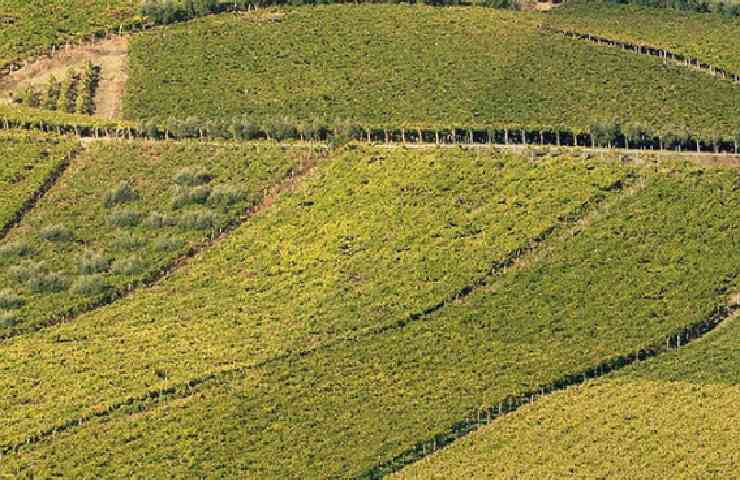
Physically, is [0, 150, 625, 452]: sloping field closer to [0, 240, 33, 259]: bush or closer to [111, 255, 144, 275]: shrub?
[111, 255, 144, 275]: shrub

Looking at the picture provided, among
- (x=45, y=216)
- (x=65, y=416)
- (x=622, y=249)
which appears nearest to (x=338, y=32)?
(x=45, y=216)

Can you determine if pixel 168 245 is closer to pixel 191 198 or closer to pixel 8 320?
pixel 191 198

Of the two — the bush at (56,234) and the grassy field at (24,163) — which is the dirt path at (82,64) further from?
the bush at (56,234)

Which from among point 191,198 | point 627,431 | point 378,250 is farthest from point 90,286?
point 627,431

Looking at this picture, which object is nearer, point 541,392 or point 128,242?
point 541,392

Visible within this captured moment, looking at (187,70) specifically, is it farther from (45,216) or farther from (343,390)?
(343,390)

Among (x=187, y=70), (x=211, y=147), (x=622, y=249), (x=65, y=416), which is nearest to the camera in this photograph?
(x=65, y=416)

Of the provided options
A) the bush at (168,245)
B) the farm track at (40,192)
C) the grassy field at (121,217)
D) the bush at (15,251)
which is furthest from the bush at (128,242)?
the farm track at (40,192)
